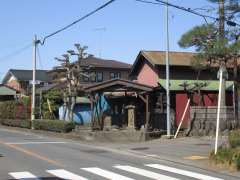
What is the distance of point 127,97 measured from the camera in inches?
1393

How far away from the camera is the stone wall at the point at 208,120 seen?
2772 centimetres

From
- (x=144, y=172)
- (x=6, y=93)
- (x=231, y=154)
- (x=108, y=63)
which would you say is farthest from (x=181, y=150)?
(x=6, y=93)

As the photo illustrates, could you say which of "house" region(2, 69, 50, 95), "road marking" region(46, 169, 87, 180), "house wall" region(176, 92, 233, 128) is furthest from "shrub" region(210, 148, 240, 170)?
"house" region(2, 69, 50, 95)

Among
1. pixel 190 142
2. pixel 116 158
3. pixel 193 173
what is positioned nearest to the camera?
pixel 193 173

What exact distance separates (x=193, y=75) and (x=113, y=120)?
26.0 ft

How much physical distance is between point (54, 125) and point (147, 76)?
9060 mm

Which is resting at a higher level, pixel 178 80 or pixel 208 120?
pixel 178 80

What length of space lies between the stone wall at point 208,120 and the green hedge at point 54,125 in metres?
8.41

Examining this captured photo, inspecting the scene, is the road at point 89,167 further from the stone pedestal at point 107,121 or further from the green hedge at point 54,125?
the stone pedestal at point 107,121

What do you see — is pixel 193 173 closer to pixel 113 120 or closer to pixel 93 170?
pixel 93 170

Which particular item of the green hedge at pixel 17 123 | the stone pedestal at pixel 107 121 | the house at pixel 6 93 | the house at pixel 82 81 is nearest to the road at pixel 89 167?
the stone pedestal at pixel 107 121

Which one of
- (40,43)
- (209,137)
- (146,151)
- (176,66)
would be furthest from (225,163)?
(40,43)

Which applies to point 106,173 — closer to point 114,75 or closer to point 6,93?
point 114,75

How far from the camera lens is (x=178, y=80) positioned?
1491 inches
